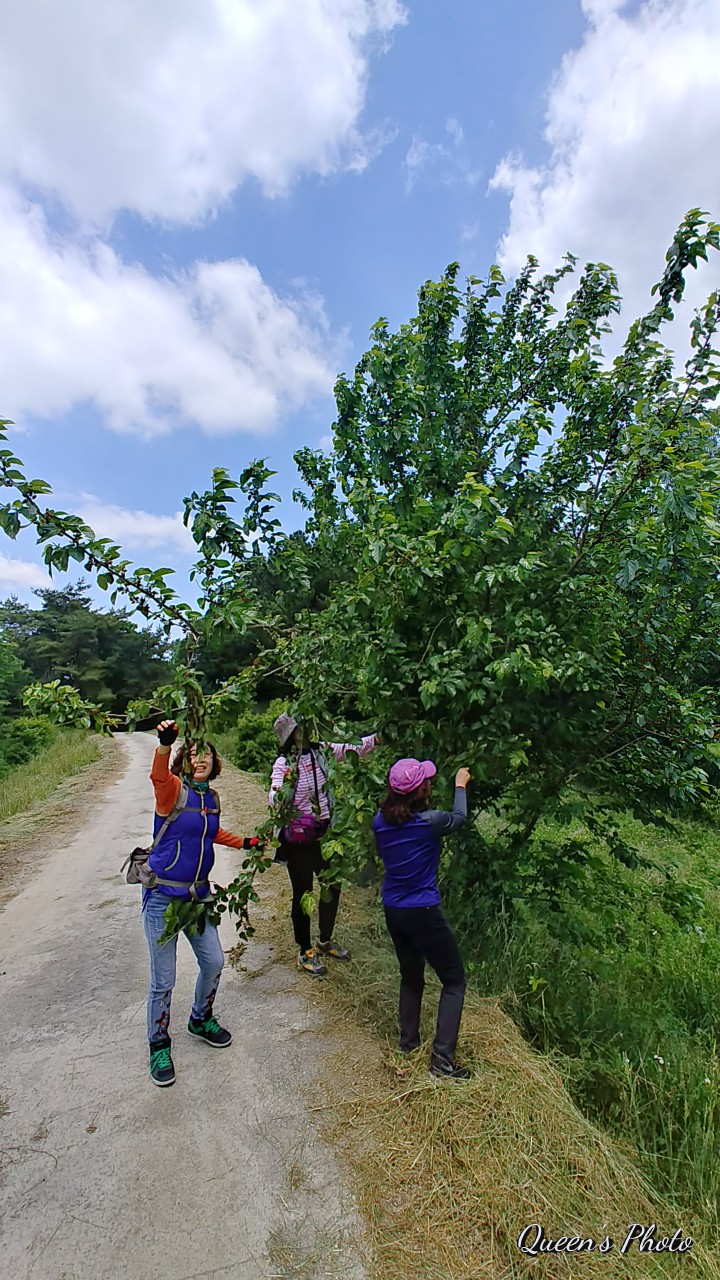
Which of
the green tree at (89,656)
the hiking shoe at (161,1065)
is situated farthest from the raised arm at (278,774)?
the green tree at (89,656)

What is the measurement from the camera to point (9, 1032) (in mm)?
3604

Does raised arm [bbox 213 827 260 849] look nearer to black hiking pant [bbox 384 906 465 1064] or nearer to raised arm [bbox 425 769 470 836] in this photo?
black hiking pant [bbox 384 906 465 1064]

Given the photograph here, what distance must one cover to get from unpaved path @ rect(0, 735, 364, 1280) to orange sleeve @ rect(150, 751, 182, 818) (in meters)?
1.34

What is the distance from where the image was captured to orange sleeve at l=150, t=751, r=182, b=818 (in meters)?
3.04

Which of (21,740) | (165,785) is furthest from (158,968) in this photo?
(21,740)

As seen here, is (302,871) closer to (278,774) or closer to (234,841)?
(278,774)

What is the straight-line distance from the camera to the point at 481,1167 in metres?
2.36

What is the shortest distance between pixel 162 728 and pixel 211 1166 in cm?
178

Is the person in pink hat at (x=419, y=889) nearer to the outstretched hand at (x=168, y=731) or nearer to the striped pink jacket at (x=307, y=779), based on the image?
the striped pink jacket at (x=307, y=779)

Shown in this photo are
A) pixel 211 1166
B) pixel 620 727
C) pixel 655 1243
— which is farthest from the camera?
pixel 620 727

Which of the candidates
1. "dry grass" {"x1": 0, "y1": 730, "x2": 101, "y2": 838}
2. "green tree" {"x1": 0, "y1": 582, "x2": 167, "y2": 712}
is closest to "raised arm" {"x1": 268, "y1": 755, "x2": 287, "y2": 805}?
"dry grass" {"x1": 0, "y1": 730, "x2": 101, "y2": 838}

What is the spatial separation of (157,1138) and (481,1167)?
1380mm

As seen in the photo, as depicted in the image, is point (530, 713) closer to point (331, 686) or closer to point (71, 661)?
point (331, 686)

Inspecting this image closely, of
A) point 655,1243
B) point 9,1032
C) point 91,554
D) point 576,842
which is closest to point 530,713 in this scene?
point 576,842
